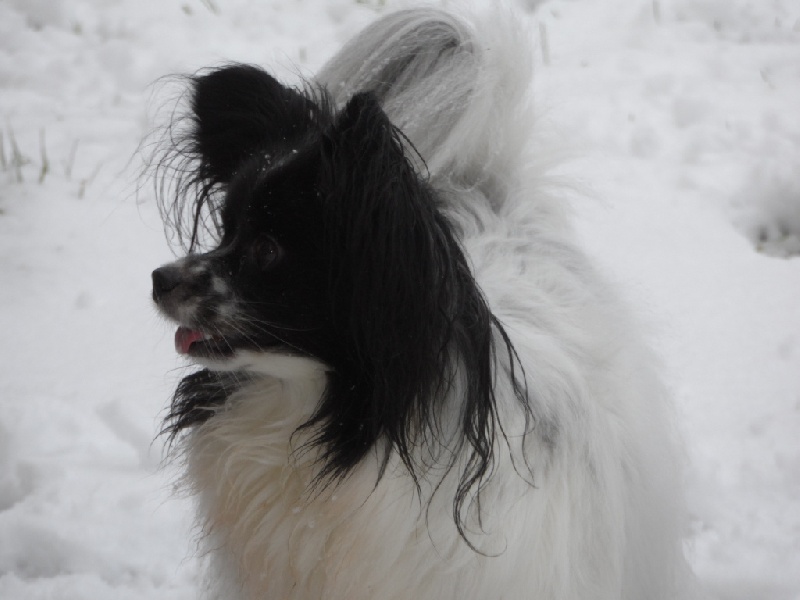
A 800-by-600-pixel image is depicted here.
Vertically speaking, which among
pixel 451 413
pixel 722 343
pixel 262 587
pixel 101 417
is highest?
pixel 451 413

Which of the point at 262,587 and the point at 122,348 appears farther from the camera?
the point at 122,348

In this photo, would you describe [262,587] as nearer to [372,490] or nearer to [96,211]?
[372,490]

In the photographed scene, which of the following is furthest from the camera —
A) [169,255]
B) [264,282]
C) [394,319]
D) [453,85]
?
[169,255]

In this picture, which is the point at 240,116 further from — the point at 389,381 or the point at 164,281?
the point at 389,381

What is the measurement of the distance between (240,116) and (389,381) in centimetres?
67

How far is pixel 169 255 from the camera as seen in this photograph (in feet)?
12.0

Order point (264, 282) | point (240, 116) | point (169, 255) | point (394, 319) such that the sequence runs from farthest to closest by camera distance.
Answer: point (169, 255), point (240, 116), point (264, 282), point (394, 319)

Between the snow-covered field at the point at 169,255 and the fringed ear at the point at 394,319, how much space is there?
0.94 metres

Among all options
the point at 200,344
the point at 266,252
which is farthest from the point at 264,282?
the point at 200,344

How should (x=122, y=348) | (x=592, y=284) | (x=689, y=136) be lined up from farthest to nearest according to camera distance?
1. (x=689, y=136)
2. (x=122, y=348)
3. (x=592, y=284)

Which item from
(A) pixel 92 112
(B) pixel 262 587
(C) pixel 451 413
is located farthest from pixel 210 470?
(A) pixel 92 112

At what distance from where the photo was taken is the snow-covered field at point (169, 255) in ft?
8.39

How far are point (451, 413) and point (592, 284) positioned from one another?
0.65 meters

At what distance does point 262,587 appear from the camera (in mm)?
1913
